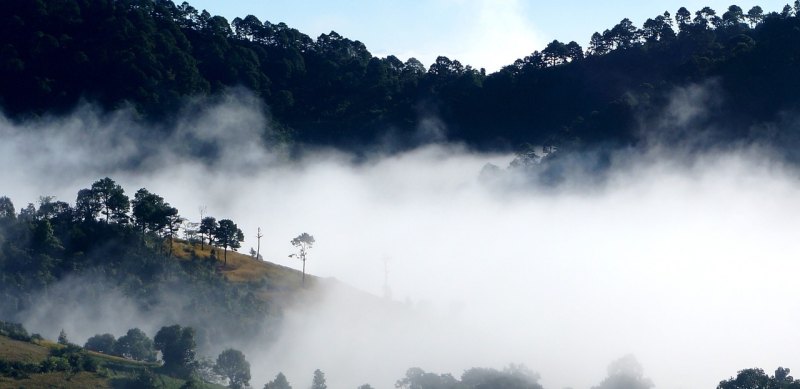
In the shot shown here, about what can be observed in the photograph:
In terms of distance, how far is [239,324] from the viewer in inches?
3346

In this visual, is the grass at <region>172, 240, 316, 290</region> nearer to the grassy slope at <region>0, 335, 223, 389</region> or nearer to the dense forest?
the dense forest

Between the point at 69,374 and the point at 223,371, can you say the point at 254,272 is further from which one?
the point at 69,374

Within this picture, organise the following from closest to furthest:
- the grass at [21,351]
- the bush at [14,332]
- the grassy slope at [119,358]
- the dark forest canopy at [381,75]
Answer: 1. the grassy slope at [119,358]
2. the grass at [21,351]
3. the bush at [14,332]
4. the dark forest canopy at [381,75]

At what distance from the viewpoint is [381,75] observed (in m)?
186

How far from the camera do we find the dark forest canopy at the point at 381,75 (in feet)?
476

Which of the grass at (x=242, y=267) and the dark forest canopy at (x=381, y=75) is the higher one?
the dark forest canopy at (x=381, y=75)

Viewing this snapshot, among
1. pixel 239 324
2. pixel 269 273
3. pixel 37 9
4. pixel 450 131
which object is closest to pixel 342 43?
pixel 450 131

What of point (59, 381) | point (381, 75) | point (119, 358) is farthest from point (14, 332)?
point (381, 75)

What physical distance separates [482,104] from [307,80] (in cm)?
2957

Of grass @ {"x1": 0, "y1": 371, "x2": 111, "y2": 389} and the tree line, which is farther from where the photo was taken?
the tree line

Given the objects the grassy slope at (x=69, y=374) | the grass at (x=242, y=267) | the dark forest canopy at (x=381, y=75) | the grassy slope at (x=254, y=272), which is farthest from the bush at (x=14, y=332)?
the dark forest canopy at (x=381, y=75)

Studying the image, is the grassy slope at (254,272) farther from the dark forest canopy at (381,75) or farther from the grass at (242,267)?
the dark forest canopy at (381,75)

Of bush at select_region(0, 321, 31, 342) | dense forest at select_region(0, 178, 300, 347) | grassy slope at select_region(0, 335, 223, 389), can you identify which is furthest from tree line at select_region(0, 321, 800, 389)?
dense forest at select_region(0, 178, 300, 347)

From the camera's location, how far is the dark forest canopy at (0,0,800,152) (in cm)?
14500
